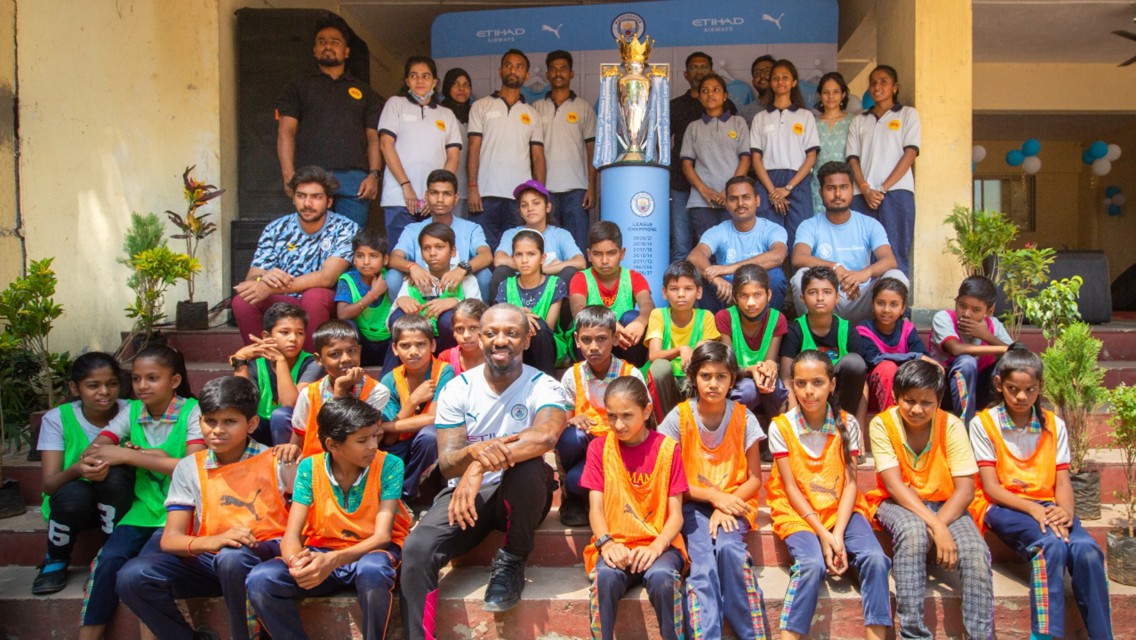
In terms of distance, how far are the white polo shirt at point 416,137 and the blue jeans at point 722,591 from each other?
11.7 feet

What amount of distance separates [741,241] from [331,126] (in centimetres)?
288

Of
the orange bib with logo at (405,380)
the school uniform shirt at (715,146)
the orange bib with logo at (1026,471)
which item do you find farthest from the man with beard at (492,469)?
the school uniform shirt at (715,146)

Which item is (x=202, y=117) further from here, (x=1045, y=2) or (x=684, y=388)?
(x=1045, y=2)

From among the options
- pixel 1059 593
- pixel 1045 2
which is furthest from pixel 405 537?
pixel 1045 2

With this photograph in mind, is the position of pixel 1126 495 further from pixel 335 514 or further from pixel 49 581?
pixel 49 581

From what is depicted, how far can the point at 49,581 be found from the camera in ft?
11.2

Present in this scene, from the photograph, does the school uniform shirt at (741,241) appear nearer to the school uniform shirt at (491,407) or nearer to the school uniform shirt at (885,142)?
the school uniform shirt at (885,142)

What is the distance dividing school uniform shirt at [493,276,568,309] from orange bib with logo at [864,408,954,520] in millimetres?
1846

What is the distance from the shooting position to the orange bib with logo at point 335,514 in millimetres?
3160

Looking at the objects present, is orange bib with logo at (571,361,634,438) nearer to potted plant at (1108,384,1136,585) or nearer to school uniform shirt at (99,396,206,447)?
school uniform shirt at (99,396,206,447)

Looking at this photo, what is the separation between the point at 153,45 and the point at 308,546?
14.1 feet

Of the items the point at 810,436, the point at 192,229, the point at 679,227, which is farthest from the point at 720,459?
the point at 192,229

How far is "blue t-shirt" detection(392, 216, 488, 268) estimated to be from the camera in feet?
17.0

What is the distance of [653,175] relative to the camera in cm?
543
